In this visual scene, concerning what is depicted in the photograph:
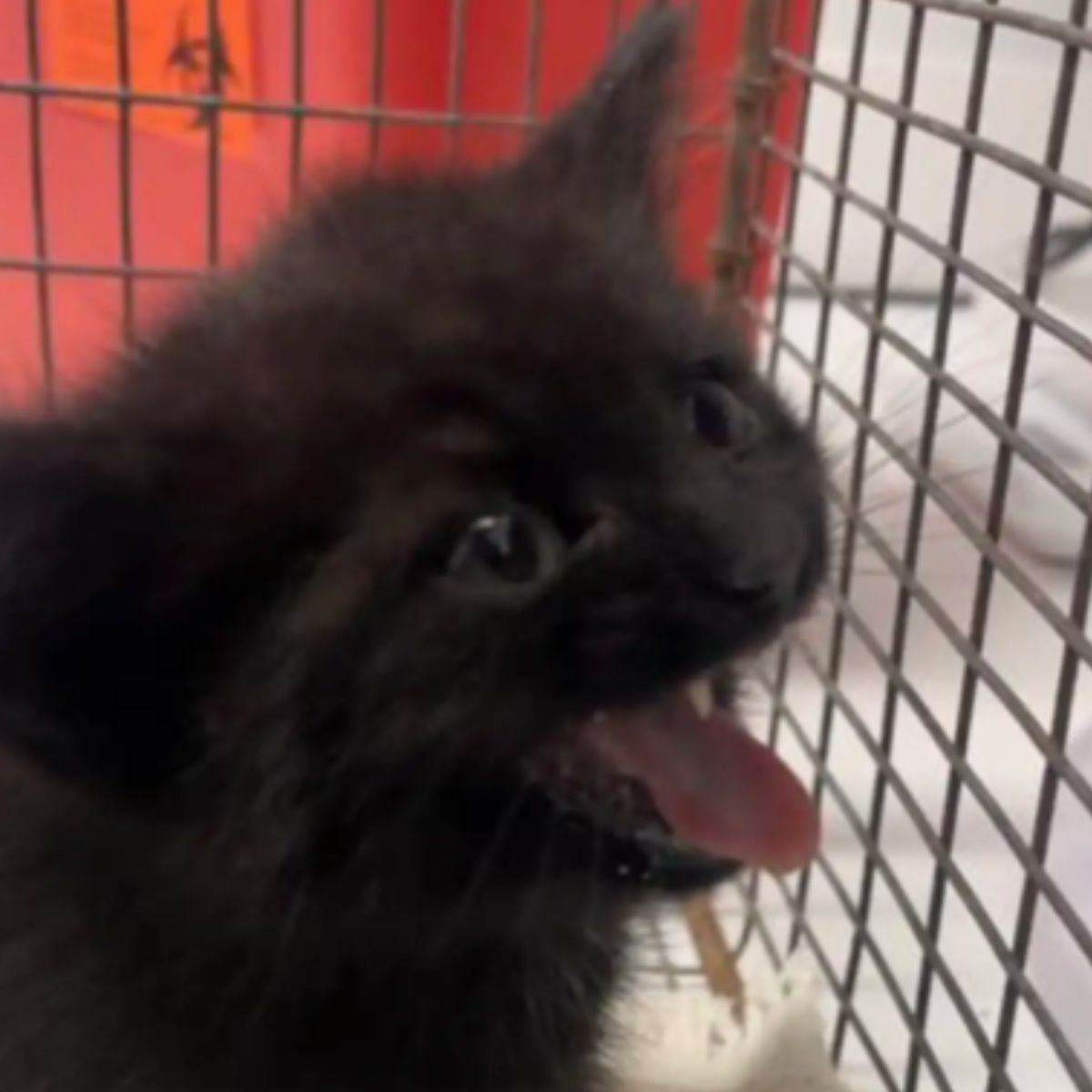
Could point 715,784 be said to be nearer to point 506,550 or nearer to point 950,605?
point 506,550

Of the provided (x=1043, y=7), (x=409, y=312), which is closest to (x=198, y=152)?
(x=1043, y=7)

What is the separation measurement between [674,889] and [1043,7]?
0.92 metres

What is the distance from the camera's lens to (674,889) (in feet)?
2.41

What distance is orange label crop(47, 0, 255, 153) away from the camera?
1.25m

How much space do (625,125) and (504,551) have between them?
0.28 meters

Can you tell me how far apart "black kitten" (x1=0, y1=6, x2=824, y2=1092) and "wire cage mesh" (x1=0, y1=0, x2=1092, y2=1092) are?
13 cm

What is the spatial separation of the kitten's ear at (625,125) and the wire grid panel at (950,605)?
0.12 m

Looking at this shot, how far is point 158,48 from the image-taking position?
1271 millimetres

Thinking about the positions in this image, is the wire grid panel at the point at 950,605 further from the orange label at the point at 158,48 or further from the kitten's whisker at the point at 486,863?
the orange label at the point at 158,48

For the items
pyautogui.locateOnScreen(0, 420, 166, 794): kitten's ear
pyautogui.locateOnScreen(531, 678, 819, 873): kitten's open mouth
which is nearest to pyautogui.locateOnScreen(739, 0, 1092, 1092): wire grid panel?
pyautogui.locateOnScreen(531, 678, 819, 873): kitten's open mouth

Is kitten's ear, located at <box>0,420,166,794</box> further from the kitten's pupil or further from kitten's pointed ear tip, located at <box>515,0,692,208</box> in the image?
kitten's pointed ear tip, located at <box>515,0,692,208</box>

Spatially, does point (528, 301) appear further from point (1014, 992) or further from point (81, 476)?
point (1014, 992)

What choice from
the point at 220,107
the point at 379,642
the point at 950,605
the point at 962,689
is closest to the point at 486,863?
the point at 379,642

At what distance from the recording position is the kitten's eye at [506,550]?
2.11ft
